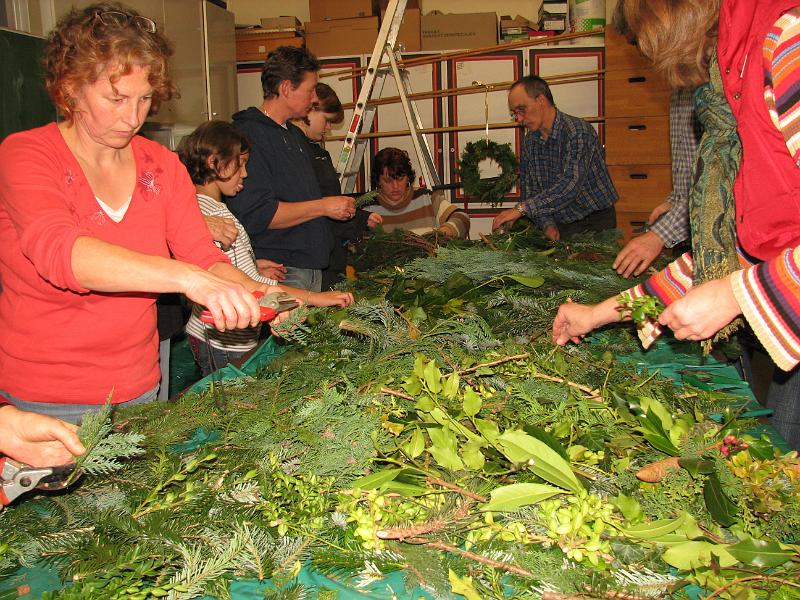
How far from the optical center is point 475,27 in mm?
6691

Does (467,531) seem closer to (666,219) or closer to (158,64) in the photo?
(158,64)

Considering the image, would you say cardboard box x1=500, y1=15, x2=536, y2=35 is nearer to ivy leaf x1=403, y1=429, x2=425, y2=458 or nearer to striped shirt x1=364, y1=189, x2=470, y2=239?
striped shirt x1=364, y1=189, x2=470, y2=239

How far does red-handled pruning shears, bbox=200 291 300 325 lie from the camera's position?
142 centimetres

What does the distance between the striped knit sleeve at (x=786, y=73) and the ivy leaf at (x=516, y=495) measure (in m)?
0.70

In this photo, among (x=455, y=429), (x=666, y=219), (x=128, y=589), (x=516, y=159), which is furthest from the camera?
(x=516, y=159)

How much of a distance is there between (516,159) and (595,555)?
5.76 meters

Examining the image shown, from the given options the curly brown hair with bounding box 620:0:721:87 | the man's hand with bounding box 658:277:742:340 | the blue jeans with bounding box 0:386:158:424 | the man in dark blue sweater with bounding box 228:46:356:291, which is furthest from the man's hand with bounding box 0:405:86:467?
the man in dark blue sweater with bounding box 228:46:356:291

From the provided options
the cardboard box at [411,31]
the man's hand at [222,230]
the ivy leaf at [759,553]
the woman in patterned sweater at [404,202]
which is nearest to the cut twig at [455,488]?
the ivy leaf at [759,553]

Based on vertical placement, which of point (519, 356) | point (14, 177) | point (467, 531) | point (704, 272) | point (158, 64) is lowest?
point (467, 531)

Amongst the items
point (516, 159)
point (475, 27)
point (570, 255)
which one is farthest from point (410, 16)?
point (570, 255)

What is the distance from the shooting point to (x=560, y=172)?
14.5 feet

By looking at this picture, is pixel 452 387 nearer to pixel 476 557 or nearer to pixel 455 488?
pixel 455 488

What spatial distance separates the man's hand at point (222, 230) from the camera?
7.67ft

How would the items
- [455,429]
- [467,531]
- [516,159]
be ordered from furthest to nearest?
[516,159], [455,429], [467,531]
